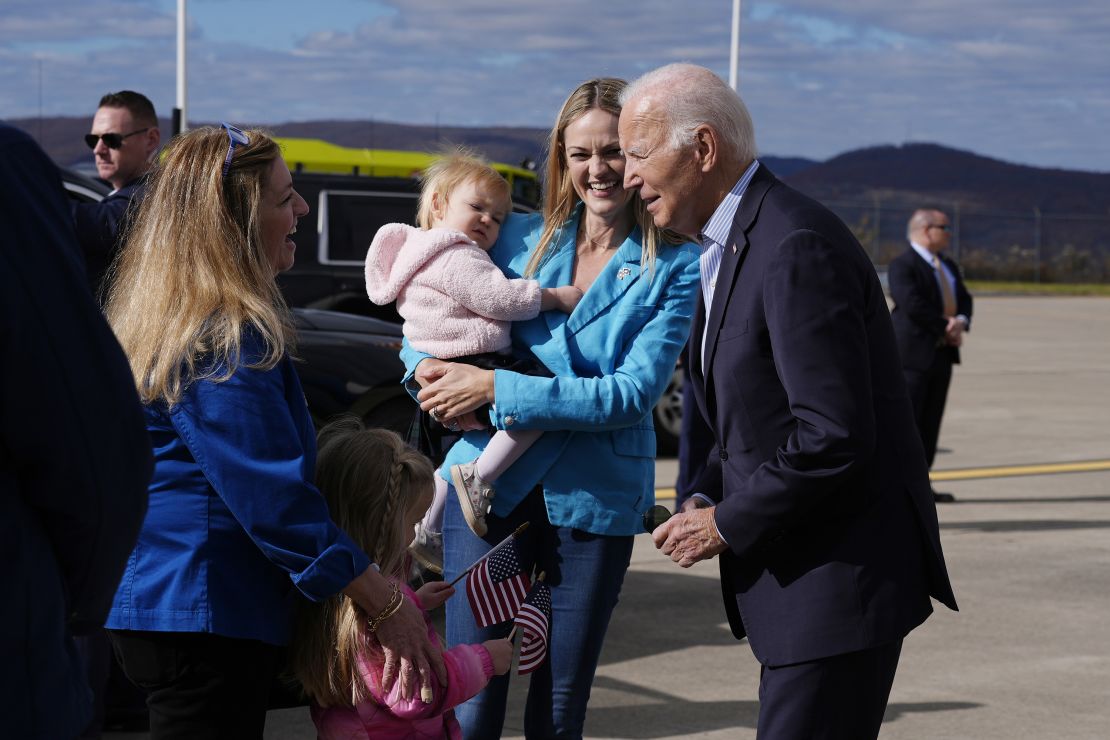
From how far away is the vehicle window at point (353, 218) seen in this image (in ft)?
36.1

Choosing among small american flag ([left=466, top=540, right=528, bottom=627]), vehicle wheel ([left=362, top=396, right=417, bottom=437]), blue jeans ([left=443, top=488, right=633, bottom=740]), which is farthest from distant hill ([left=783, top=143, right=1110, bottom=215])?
small american flag ([left=466, top=540, right=528, bottom=627])

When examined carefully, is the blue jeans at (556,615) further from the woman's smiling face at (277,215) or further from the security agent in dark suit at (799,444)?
the woman's smiling face at (277,215)

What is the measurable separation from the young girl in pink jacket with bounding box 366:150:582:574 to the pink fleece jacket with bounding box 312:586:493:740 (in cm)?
52

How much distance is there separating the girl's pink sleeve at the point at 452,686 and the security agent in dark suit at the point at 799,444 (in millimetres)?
541

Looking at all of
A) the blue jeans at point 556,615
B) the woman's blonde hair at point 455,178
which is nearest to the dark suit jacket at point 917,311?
the woman's blonde hair at point 455,178

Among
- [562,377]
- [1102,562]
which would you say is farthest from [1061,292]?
[562,377]

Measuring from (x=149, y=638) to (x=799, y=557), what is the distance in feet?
4.08

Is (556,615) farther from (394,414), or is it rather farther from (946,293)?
(946,293)

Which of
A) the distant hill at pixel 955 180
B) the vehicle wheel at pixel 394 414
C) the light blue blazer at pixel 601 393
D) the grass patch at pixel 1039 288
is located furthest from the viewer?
the distant hill at pixel 955 180

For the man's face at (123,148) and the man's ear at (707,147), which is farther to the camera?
the man's face at (123,148)

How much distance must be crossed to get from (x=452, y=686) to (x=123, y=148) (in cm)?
422

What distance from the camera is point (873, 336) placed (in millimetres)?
2717

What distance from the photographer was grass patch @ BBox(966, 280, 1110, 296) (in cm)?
4169

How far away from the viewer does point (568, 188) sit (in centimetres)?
369
